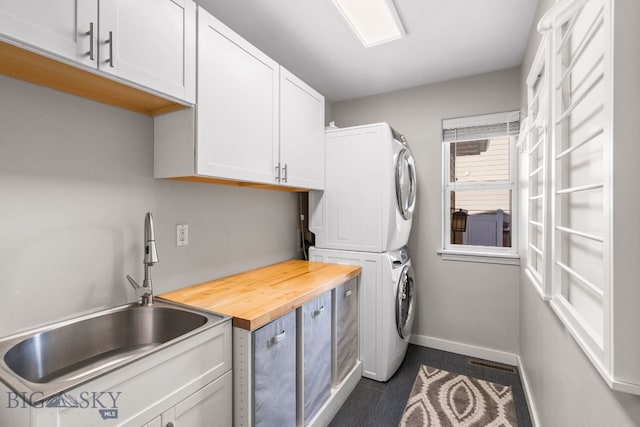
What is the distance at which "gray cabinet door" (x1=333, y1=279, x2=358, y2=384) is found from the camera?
2082mm

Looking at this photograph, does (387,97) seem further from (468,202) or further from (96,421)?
(96,421)

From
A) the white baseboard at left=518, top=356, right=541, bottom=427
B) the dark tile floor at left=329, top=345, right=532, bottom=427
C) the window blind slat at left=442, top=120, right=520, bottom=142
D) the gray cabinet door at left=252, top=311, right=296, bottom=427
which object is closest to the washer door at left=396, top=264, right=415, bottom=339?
the dark tile floor at left=329, top=345, right=532, bottom=427

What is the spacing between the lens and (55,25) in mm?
983

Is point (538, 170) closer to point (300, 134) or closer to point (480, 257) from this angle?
point (480, 257)

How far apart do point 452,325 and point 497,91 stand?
82.2 inches

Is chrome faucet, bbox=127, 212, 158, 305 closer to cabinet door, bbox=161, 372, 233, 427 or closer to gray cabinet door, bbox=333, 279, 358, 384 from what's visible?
cabinet door, bbox=161, 372, 233, 427

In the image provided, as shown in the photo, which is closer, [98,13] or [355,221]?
[98,13]

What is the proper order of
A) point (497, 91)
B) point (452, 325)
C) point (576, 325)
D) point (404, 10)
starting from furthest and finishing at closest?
1. point (452, 325)
2. point (497, 91)
3. point (404, 10)
4. point (576, 325)

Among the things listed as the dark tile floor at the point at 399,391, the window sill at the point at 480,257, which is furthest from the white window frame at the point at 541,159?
the dark tile floor at the point at 399,391

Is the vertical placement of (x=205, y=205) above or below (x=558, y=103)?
below


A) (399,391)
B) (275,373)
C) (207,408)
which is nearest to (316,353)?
(275,373)

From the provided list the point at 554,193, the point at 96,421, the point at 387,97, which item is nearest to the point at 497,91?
the point at 387,97

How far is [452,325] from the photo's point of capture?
287cm

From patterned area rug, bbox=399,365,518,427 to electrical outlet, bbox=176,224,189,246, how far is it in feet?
5.55
